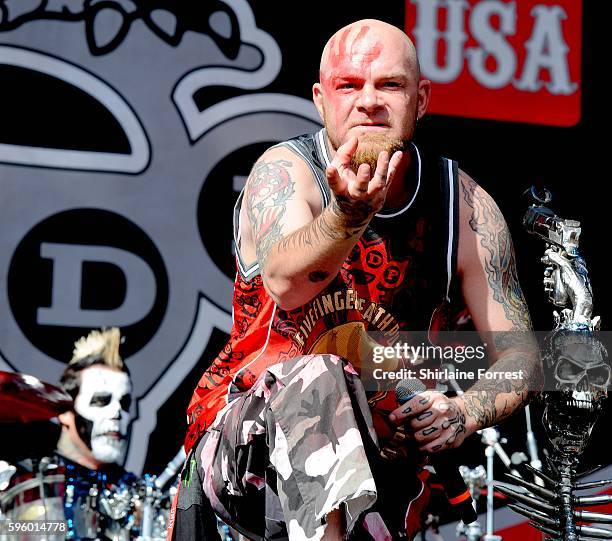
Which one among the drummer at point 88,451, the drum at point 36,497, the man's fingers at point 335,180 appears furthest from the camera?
the drummer at point 88,451

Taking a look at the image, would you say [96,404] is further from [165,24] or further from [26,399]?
[165,24]

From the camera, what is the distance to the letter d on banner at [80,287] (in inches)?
141

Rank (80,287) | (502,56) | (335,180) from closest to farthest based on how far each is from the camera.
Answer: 1. (335,180)
2. (80,287)
3. (502,56)

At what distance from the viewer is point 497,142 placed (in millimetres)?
4074

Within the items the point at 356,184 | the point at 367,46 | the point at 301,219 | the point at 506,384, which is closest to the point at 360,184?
the point at 356,184

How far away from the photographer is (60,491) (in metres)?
A: 3.26

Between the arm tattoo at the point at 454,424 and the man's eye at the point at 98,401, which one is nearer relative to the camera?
the arm tattoo at the point at 454,424

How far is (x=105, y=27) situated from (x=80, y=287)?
95 centimetres

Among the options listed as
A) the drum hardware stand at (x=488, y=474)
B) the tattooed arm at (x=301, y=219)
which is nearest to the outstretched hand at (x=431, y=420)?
the tattooed arm at (x=301, y=219)

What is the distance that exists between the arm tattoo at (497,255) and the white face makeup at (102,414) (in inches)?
66.5

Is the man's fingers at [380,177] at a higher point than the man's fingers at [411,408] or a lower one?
higher

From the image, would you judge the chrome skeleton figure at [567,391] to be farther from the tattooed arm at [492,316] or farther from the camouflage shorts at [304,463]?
the camouflage shorts at [304,463]

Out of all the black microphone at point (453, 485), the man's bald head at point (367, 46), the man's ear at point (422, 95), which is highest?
the man's bald head at point (367, 46)

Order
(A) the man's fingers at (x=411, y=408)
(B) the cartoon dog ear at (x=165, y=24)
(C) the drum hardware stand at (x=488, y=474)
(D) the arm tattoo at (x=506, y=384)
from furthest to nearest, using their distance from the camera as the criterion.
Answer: (B) the cartoon dog ear at (x=165, y=24) < (C) the drum hardware stand at (x=488, y=474) < (D) the arm tattoo at (x=506, y=384) < (A) the man's fingers at (x=411, y=408)
